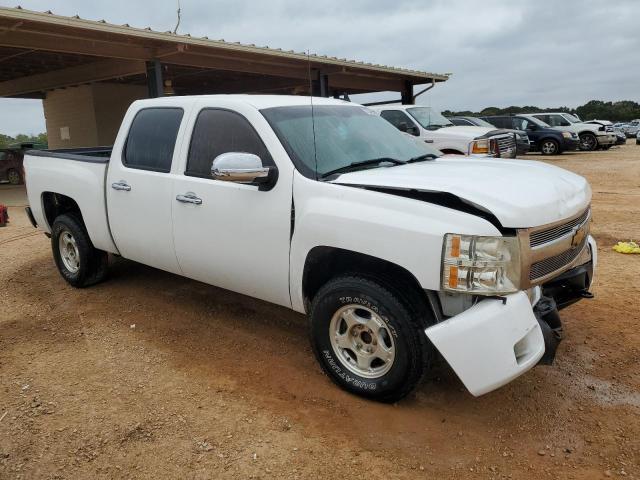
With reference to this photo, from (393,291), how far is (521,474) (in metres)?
1.10

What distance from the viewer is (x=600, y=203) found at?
395 inches

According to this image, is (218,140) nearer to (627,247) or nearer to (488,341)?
(488,341)

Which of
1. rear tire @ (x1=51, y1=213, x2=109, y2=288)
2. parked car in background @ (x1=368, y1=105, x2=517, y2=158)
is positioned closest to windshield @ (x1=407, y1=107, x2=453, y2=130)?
parked car in background @ (x1=368, y1=105, x2=517, y2=158)

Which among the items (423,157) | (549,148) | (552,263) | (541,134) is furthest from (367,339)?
(549,148)

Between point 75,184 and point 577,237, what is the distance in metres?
4.42

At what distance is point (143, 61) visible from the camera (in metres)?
13.1

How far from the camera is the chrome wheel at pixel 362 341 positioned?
10.3 feet

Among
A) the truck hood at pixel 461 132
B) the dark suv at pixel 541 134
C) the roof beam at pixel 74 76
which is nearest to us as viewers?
the truck hood at pixel 461 132

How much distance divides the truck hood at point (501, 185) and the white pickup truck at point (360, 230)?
0.04 ft

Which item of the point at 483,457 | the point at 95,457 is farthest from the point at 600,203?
the point at 95,457

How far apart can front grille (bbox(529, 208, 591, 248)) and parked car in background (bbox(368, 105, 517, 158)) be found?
7552mm

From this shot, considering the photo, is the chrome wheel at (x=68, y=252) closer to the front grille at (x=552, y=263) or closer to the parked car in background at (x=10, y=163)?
the front grille at (x=552, y=263)

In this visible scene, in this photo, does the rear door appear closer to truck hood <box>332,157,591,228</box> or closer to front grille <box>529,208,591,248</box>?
truck hood <box>332,157,591,228</box>

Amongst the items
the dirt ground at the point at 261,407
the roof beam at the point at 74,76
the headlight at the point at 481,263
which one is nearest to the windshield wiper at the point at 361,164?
the headlight at the point at 481,263
